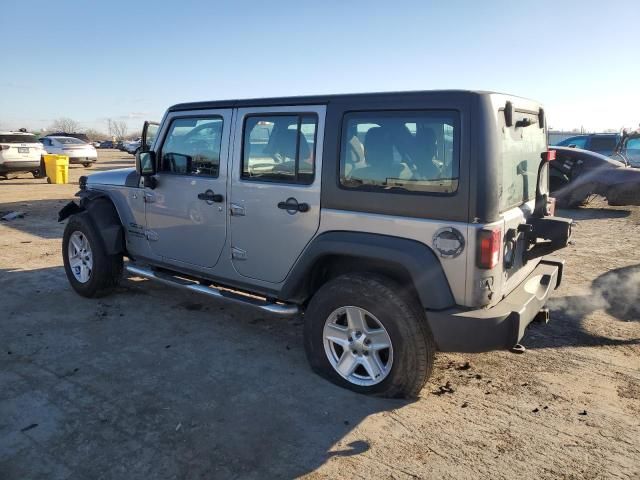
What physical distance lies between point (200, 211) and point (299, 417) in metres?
2.03

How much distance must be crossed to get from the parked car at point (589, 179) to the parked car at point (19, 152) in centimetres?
1641

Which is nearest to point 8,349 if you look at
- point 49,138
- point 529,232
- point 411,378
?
point 411,378

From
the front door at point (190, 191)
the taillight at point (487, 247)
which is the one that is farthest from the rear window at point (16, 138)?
the taillight at point (487, 247)

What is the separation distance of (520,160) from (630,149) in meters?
11.8

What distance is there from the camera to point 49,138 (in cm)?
2242

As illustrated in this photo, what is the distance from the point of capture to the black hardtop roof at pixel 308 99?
3.03 meters

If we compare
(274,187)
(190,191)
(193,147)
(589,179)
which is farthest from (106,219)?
(589,179)

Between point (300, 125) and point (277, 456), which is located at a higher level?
point (300, 125)

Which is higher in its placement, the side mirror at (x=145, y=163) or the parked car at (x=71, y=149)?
the parked car at (x=71, y=149)

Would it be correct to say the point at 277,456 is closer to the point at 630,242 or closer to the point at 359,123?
the point at 359,123

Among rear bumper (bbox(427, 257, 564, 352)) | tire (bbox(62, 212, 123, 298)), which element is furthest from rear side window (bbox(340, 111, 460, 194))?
tire (bbox(62, 212, 123, 298))

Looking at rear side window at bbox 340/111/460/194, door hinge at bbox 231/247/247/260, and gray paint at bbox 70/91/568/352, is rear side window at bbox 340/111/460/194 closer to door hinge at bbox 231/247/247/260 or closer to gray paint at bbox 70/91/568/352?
gray paint at bbox 70/91/568/352

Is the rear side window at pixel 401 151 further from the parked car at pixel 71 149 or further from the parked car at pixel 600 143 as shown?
the parked car at pixel 71 149

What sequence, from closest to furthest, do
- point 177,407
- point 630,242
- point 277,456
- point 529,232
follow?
point 277,456 → point 177,407 → point 529,232 → point 630,242
